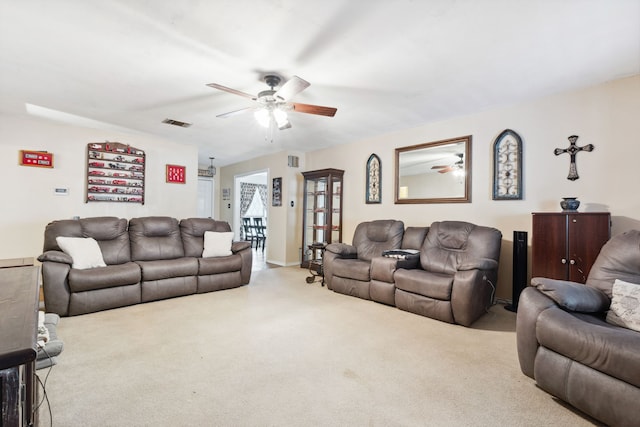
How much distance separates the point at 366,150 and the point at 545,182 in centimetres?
261

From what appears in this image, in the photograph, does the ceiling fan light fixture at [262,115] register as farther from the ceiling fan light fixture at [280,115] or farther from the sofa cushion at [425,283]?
the sofa cushion at [425,283]

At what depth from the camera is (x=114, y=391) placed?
1.75m

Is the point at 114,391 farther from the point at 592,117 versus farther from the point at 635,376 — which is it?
the point at 592,117

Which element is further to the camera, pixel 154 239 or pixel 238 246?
pixel 238 246

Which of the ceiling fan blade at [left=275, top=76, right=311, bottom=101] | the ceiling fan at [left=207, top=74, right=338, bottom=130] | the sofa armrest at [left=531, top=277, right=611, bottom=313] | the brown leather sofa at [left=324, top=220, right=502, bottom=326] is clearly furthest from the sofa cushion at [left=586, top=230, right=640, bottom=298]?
the ceiling fan blade at [left=275, top=76, right=311, bottom=101]

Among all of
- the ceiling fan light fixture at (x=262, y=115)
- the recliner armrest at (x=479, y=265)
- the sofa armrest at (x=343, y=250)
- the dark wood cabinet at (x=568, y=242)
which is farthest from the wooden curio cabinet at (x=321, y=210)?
the dark wood cabinet at (x=568, y=242)

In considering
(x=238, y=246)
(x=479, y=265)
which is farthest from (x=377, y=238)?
(x=238, y=246)

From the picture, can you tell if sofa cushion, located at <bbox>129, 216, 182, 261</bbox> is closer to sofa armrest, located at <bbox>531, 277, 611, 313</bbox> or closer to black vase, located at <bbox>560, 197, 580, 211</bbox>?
sofa armrest, located at <bbox>531, 277, 611, 313</bbox>

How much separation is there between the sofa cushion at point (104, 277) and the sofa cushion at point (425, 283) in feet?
9.83

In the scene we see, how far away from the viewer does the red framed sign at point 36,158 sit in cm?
407

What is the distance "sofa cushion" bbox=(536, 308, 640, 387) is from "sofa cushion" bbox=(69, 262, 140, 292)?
3795 mm

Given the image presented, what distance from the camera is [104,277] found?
10.3 ft

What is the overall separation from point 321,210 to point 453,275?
282cm

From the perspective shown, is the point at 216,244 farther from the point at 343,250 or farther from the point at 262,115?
the point at 262,115
